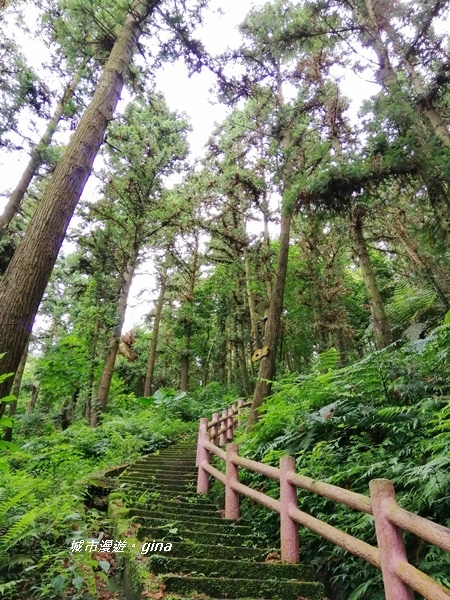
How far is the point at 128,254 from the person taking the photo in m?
14.8

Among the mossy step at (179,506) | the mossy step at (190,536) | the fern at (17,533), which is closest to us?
the fern at (17,533)

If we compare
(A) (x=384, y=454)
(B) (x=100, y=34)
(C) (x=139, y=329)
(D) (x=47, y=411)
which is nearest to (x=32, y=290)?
(A) (x=384, y=454)

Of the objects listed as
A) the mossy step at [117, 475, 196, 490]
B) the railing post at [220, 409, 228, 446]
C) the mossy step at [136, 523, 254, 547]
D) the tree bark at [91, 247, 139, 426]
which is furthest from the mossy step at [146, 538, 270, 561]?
the tree bark at [91, 247, 139, 426]

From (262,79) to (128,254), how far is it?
24.7 feet

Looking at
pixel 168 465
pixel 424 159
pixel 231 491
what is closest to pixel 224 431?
pixel 168 465

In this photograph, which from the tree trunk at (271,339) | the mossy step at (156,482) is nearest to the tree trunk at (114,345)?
the tree trunk at (271,339)

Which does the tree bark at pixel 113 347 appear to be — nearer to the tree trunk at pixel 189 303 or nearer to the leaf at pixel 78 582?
the tree trunk at pixel 189 303

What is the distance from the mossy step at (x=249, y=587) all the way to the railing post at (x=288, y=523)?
41cm

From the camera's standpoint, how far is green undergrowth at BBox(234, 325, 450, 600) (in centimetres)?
320

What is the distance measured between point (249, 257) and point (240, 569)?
13.0m

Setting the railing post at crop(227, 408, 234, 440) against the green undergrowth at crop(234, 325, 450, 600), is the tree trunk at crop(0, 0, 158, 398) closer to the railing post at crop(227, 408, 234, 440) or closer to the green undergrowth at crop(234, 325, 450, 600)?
the green undergrowth at crop(234, 325, 450, 600)

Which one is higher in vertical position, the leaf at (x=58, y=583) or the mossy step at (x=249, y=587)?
the leaf at (x=58, y=583)

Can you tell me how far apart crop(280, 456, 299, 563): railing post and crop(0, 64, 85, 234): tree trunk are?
38.7ft

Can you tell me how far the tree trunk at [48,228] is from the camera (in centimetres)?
410
